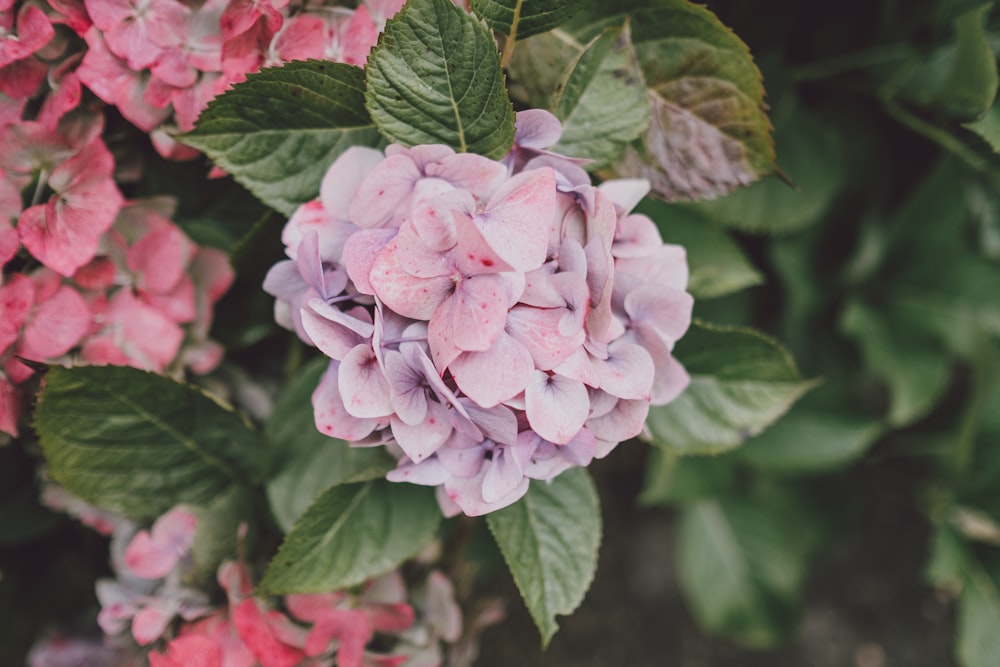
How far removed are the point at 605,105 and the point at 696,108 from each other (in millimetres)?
59

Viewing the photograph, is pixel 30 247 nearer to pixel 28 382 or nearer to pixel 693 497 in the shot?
pixel 28 382

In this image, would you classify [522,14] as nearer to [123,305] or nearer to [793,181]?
[123,305]

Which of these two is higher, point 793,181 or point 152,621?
point 793,181

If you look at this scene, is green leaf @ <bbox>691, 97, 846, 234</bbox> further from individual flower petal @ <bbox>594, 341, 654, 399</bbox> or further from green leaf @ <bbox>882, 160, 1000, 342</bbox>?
individual flower petal @ <bbox>594, 341, 654, 399</bbox>

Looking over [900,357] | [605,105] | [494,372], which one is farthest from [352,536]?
[900,357]

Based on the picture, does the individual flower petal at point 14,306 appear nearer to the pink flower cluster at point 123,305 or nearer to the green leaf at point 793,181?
the pink flower cluster at point 123,305

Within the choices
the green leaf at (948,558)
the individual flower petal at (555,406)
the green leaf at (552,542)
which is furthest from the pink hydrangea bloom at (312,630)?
the green leaf at (948,558)

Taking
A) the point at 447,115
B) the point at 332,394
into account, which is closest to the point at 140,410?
the point at 332,394

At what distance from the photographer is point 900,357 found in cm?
81

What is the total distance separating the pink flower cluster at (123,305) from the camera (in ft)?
1.52

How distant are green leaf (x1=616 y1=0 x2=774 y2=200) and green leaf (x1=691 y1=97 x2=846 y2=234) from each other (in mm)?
232

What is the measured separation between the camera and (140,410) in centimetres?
48

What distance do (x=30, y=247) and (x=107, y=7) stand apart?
0.15 metres

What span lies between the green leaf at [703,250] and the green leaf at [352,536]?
0.82 ft
